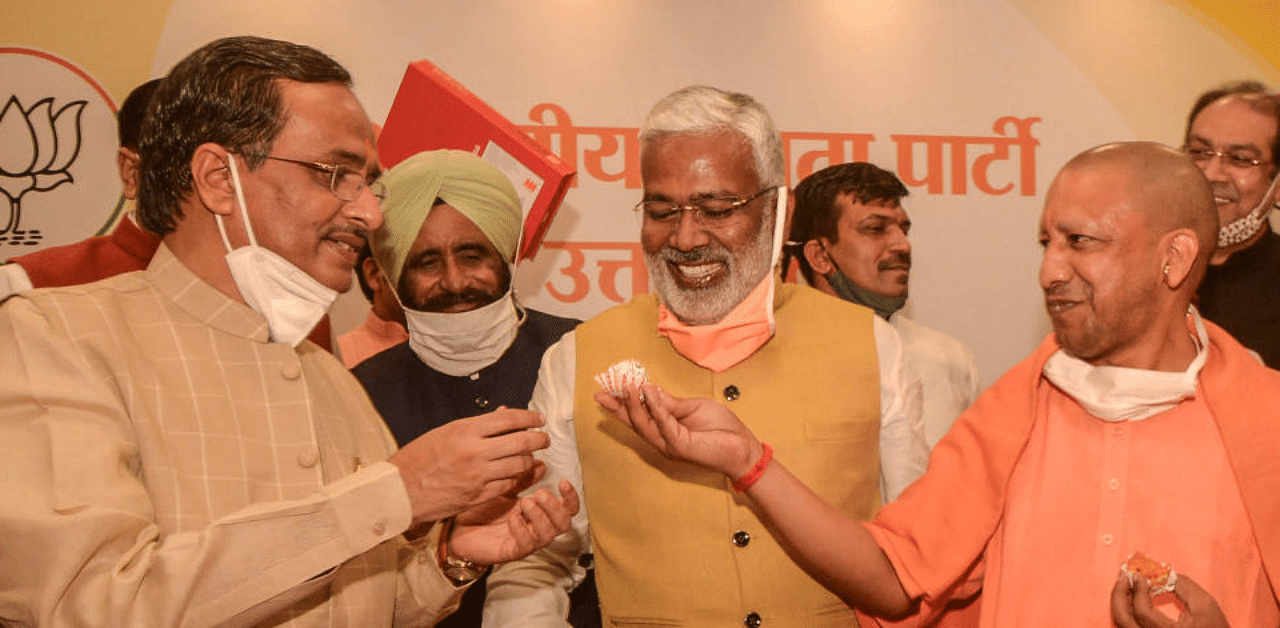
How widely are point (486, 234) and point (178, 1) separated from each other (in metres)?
2.59

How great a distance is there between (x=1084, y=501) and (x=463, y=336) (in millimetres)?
1835

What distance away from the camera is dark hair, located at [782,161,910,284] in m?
4.78

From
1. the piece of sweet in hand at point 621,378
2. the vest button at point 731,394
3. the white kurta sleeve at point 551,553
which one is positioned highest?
the piece of sweet in hand at point 621,378

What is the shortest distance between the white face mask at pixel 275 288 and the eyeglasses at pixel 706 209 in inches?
33.7

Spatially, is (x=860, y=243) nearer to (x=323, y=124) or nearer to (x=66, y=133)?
(x=323, y=124)

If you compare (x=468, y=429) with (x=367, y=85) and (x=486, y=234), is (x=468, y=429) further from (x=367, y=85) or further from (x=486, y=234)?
(x=367, y=85)

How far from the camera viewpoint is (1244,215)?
4.02 meters

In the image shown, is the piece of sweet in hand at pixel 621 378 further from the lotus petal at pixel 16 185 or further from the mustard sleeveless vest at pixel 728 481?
the lotus petal at pixel 16 185

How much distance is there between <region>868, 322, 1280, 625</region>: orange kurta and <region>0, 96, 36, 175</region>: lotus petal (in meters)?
4.28

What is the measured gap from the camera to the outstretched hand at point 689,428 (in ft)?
7.73

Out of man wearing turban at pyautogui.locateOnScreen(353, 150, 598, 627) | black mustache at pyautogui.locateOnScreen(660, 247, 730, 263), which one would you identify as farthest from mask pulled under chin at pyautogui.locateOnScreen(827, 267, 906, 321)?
black mustache at pyautogui.locateOnScreen(660, 247, 730, 263)

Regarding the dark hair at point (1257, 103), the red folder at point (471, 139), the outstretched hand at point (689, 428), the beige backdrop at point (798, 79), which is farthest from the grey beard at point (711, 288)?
the beige backdrop at point (798, 79)

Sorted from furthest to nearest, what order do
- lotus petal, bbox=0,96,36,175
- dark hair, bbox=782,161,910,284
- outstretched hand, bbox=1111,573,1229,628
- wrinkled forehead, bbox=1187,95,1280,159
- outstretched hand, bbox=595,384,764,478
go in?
lotus petal, bbox=0,96,36,175 < dark hair, bbox=782,161,910,284 < wrinkled forehead, bbox=1187,95,1280,159 < outstretched hand, bbox=595,384,764,478 < outstretched hand, bbox=1111,573,1229,628

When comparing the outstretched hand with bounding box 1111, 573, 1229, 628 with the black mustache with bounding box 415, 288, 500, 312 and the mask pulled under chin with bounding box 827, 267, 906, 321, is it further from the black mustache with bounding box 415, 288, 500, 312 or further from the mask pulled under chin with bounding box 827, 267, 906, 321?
the mask pulled under chin with bounding box 827, 267, 906, 321
